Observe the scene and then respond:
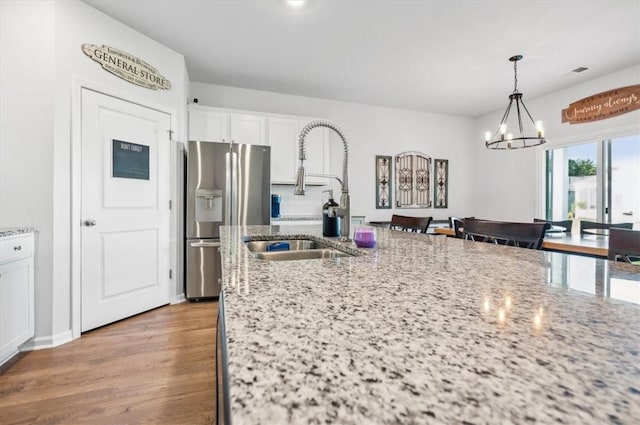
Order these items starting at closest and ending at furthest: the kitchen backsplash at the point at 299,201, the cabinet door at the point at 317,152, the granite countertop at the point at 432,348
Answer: the granite countertop at the point at 432,348 → the cabinet door at the point at 317,152 → the kitchen backsplash at the point at 299,201

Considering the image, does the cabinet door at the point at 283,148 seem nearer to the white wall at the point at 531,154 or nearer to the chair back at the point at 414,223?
the chair back at the point at 414,223

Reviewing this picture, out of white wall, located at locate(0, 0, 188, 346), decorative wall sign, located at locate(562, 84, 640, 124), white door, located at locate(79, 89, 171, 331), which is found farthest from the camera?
decorative wall sign, located at locate(562, 84, 640, 124)

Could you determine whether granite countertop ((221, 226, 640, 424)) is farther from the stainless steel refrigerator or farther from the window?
the window

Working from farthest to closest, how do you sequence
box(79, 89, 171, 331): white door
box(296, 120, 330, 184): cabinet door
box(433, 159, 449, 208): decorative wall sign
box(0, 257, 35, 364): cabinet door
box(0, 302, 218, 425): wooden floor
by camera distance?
box(433, 159, 449, 208): decorative wall sign, box(296, 120, 330, 184): cabinet door, box(79, 89, 171, 331): white door, box(0, 257, 35, 364): cabinet door, box(0, 302, 218, 425): wooden floor

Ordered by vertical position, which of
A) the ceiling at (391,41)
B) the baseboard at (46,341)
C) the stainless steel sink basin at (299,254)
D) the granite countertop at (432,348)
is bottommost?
the baseboard at (46,341)

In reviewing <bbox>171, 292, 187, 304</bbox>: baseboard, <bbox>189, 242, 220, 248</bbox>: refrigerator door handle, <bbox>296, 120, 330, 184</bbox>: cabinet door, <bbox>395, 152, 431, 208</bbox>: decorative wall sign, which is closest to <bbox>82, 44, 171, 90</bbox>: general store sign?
<bbox>189, 242, 220, 248</bbox>: refrigerator door handle

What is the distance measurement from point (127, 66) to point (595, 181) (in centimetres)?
549

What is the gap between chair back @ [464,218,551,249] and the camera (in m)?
1.38

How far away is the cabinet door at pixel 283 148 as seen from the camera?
153 inches

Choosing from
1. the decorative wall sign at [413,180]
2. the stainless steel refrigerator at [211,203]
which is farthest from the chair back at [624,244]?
the decorative wall sign at [413,180]

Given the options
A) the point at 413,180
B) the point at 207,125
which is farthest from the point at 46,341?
the point at 413,180

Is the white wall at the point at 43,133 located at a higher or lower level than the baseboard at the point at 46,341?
higher

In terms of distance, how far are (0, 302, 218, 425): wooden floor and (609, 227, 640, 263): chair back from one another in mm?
1865

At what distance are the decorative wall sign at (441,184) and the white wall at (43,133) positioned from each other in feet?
16.1
